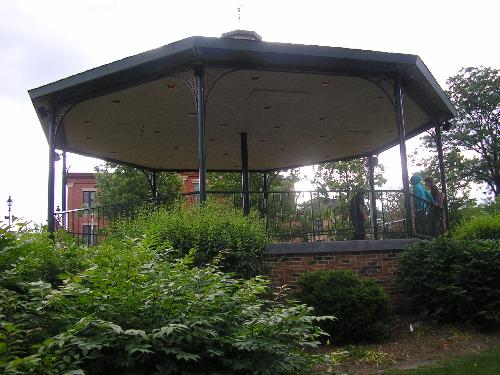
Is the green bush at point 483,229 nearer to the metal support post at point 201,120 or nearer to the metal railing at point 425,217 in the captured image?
the metal railing at point 425,217

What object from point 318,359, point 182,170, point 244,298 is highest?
point 182,170

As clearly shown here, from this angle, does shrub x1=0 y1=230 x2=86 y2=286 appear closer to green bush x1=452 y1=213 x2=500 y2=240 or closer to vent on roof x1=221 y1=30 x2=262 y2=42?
vent on roof x1=221 y1=30 x2=262 y2=42

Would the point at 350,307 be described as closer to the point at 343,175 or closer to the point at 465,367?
the point at 465,367

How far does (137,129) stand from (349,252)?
6.82 metres

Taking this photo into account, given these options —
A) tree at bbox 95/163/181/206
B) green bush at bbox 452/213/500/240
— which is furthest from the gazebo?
tree at bbox 95/163/181/206

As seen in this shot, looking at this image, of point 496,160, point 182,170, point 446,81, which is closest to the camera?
point 182,170

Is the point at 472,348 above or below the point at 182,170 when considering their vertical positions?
below

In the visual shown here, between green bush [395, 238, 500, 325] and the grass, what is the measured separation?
1091 millimetres

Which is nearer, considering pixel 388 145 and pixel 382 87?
pixel 382 87

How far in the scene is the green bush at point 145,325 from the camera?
3027 mm

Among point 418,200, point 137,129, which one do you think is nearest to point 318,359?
point 418,200

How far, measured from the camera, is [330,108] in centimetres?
1223

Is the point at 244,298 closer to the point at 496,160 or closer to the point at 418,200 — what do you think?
the point at 418,200

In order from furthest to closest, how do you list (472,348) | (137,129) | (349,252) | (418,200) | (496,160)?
(496,160) → (137,129) → (418,200) → (349,252) → (472,348)
